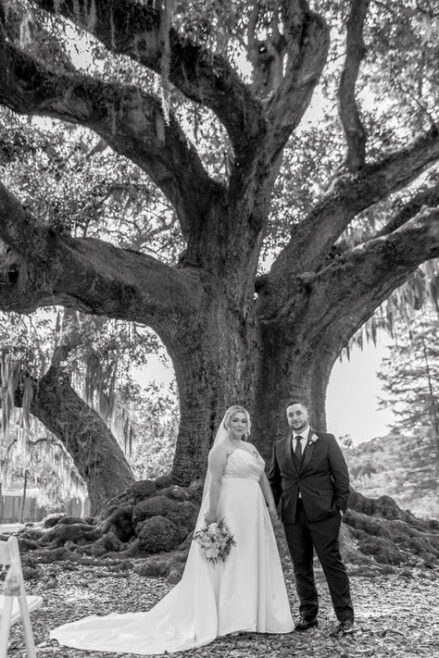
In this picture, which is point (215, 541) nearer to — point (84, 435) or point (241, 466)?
point (241, 466)

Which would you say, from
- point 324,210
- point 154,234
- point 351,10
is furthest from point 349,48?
point 154,234

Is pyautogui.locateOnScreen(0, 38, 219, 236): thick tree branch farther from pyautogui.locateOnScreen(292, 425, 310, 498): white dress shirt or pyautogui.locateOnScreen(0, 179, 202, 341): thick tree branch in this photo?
pyautogui.locateOnScreen(292, 425, 310, 498): white dress shirt

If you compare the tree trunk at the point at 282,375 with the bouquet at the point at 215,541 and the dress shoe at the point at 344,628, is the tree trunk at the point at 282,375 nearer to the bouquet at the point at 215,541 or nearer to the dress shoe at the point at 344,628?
the bouquet at the point at 215,541

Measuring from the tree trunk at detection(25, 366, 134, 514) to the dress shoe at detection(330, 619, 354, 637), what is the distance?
7.36m

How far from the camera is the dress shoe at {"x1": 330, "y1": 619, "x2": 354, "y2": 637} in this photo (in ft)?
12.6

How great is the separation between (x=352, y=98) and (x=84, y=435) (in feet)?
24.3

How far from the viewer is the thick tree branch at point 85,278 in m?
6.61

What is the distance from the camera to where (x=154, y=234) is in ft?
39.2

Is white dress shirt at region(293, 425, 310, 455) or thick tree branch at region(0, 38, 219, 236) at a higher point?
thick tree branch at region(0, 38, 219, 236)

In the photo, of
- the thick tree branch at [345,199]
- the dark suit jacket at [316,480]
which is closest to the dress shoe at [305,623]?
the dark suit jacket at [316,480]

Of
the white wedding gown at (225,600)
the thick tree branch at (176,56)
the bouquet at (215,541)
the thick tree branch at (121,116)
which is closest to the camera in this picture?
the white wedding gown at (225,600)

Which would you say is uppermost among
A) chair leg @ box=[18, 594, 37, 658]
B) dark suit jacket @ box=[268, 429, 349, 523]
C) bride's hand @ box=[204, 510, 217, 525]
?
dark suit jacket @ box=[268, 429, 349, 523]

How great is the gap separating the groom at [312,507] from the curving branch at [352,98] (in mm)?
5897

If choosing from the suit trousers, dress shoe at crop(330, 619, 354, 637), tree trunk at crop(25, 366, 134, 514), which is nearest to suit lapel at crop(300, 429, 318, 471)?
the suit trousers
